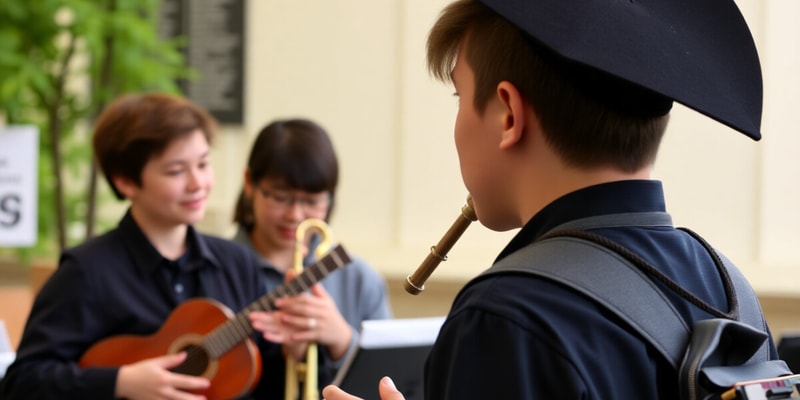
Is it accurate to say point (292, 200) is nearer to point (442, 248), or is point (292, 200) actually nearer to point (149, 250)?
point (149, 250)

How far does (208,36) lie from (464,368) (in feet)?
15.2

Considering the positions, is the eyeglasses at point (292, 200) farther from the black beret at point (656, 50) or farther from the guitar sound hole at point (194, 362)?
the black beret at point (656, 50)

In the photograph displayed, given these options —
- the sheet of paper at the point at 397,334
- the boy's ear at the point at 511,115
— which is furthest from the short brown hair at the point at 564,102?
the sheet of paper at the point at 397,334

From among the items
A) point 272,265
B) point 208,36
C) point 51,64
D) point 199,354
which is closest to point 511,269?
point 199,354

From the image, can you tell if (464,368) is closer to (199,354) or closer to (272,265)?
(199,354)

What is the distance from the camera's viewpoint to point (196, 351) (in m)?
2.41

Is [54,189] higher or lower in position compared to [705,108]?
lower

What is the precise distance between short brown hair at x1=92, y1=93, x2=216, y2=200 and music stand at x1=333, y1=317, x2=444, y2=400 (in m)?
0.76

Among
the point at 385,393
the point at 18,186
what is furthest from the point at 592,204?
the point at 18,186

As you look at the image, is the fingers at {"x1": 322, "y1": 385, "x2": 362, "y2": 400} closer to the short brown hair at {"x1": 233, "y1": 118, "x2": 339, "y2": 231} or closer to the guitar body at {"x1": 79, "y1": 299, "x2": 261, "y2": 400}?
the guitar body at {"x1": 79, "y1": 299, "x2": 261, "y2": 400}

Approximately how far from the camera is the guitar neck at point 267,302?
94.3 inches

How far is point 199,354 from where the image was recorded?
7.91 feet

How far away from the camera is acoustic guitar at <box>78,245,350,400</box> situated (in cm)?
237

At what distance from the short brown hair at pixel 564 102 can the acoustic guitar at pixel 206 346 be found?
146cm
